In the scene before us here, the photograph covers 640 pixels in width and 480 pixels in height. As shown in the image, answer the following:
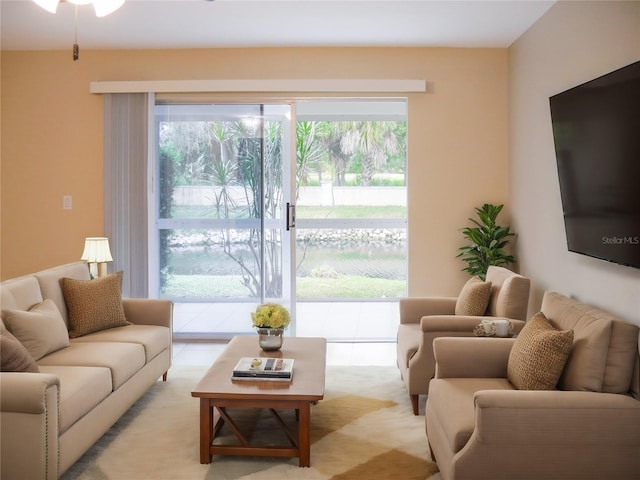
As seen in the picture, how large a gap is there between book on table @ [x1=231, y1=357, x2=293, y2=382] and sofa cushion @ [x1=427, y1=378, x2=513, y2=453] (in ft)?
2.63

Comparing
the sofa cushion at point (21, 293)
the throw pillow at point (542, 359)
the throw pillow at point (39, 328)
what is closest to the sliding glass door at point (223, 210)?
the sofa cushion at point (21, 293)


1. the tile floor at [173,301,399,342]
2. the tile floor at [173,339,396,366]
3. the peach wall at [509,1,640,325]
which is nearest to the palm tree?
the tile floor at [173,301,399,342]

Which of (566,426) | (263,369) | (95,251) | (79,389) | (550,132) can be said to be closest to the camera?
(566,426)

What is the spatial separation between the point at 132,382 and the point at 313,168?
6.14 m

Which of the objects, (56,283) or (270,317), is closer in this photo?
(270,317)

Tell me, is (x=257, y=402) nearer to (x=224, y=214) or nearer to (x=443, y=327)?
(x=443, y=327)

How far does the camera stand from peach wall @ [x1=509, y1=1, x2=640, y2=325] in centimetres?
371

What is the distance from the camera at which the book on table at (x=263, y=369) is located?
12.2 feet

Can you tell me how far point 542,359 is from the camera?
124 inches

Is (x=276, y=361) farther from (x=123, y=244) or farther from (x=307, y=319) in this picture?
(x=307, y=319)

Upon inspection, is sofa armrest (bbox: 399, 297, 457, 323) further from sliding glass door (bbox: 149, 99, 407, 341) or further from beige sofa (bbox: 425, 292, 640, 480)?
beige sofa (bbox: 425, 292, 640, 480)

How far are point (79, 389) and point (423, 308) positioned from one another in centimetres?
262

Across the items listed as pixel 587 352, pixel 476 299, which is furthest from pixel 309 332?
pixel 587 352

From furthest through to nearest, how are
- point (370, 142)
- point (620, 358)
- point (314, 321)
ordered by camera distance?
point (370, 142) < point (314, 321) < point (620, 358)
